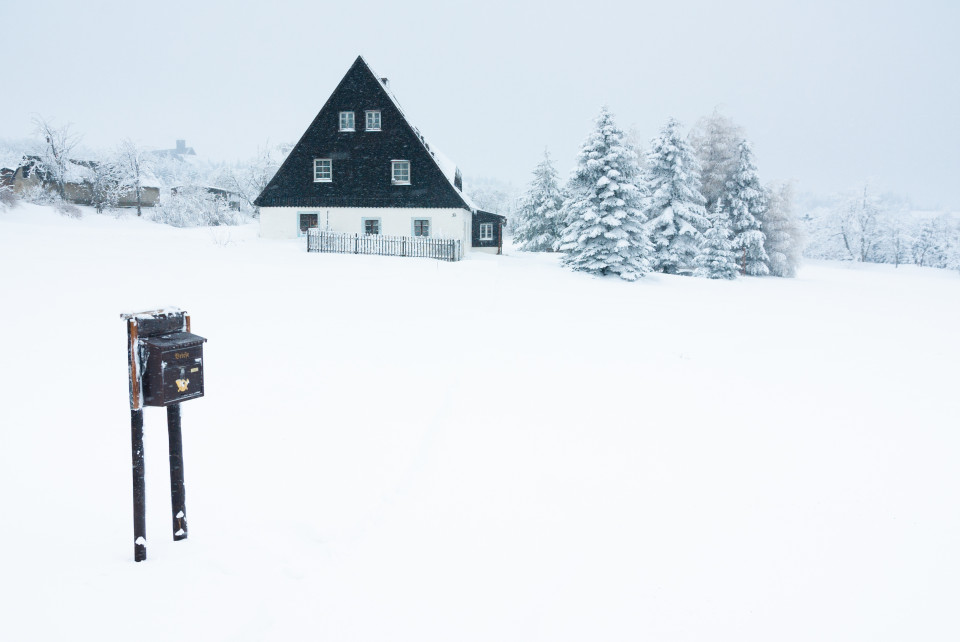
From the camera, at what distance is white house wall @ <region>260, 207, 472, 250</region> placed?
94.3ft

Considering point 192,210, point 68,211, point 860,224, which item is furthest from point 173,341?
point 860,224

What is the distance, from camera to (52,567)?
345 centimetres

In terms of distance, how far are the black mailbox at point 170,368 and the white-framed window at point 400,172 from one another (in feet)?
85.6

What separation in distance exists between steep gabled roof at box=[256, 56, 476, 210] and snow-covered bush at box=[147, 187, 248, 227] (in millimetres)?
25803

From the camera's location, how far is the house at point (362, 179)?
28.2 meters

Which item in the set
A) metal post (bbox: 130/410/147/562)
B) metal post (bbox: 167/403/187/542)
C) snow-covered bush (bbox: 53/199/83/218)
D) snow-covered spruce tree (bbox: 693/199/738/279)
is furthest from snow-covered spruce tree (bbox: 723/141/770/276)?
snow-covered bush (bbox: 53/199/83/218)

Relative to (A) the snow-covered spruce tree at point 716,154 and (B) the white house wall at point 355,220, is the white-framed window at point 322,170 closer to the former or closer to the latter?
(B) the white house wall at point 355,220

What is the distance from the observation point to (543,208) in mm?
46219

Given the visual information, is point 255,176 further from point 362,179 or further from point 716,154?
point 716,154

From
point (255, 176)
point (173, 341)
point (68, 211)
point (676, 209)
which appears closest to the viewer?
point (173, 341)

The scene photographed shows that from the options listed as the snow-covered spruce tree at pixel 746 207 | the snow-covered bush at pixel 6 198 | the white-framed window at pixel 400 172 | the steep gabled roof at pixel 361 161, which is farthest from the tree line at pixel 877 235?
the snow-covered bush at pixel 6 198

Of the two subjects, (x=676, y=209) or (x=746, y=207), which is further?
(x=746, y=207)

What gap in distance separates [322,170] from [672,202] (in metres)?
21.2

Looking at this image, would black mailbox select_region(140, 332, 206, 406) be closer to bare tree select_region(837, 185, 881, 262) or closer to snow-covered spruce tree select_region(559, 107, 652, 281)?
snow-covered spruce tree select_region(559, 107, 652, 281)
